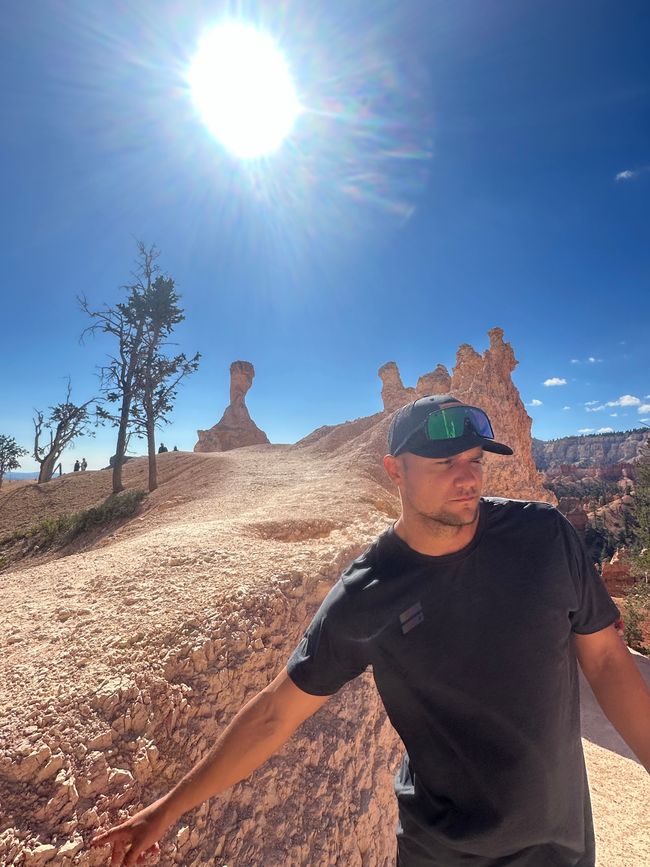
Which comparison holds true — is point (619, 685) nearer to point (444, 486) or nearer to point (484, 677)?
point (484, 677)

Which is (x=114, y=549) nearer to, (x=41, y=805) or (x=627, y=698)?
(x=41, y=805)

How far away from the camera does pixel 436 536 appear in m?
2.28

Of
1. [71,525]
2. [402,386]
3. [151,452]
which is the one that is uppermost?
[402,386]

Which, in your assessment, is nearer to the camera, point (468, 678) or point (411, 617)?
point (468, 678)

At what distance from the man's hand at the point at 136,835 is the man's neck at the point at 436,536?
6.50 feet

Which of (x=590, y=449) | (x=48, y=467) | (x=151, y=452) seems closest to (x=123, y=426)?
(x=151, y=452)

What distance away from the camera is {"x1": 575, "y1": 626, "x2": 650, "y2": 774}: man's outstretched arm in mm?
2080

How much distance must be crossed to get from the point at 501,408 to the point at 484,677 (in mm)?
21664

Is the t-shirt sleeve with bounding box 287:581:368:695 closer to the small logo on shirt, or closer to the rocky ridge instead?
the small logo on shirt

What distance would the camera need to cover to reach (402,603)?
7.03 feet

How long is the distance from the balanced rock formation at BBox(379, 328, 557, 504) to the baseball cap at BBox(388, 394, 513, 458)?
1710 cm

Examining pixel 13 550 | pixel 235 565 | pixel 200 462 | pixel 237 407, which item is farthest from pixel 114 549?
pixel 237 407

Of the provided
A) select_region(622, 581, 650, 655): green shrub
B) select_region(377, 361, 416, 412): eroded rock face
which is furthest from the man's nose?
select_region(377, 361, 416, 412): eroded rock face

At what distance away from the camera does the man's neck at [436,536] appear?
226 centimetres
